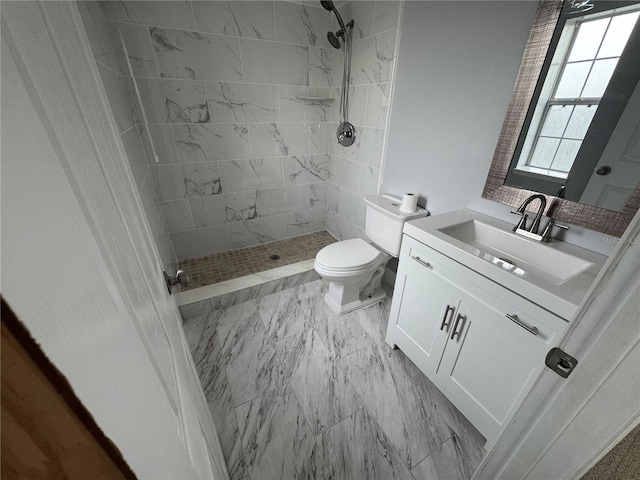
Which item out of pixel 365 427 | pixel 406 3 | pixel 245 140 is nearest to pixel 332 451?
pixel 365 427

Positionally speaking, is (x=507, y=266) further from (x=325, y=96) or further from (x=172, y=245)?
(x=172, y=245)

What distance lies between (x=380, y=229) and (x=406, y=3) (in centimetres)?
139

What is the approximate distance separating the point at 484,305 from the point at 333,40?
2.22 metres

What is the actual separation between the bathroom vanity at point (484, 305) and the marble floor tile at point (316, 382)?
44cm

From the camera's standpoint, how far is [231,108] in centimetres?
216

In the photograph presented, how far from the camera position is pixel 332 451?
1213 millimetres

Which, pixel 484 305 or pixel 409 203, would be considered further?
pixel 409 203

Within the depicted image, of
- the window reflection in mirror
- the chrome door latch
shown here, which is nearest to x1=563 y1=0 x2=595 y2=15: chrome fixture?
the window reflection in mirror

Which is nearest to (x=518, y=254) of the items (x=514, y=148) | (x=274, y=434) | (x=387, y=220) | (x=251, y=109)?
(x=514, y=148)

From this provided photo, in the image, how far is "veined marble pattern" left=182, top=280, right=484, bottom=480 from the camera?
1176 mm

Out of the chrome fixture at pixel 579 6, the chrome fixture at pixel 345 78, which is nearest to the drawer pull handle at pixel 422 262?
the chrome fixture at pixel 579 6

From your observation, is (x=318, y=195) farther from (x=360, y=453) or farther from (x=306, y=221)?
(x=360, y=453)

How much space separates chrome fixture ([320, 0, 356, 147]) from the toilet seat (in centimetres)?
99

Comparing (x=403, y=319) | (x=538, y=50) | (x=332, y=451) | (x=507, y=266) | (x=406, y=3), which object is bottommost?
(x=332, y=451)
